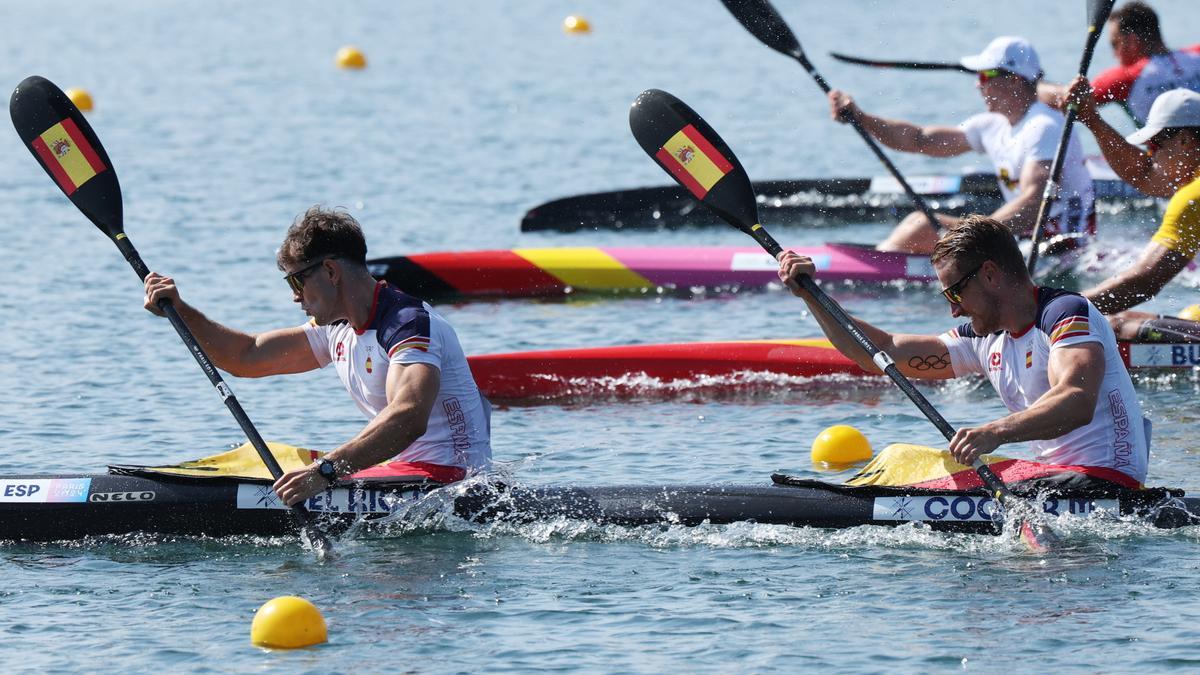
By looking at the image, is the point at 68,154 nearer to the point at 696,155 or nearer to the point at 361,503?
the point at 361,503

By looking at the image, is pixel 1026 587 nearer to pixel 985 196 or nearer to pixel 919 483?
pixel 919 483

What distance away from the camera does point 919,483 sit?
657 centimetres

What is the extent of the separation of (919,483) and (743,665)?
1295 mm

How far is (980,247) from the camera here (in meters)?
6.12

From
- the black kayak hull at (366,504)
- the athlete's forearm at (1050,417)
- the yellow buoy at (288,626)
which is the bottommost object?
the yellow buoy at (288,626)

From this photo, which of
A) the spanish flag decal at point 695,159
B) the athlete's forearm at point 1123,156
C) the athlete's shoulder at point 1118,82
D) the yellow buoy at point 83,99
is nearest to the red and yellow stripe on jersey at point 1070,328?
the spanish flag decal at point 695,159

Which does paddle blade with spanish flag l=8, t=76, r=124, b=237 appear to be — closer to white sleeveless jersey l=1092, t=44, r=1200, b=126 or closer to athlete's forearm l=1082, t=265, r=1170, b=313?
athlete's forearm l=1082, t=265, r=1170, b=313

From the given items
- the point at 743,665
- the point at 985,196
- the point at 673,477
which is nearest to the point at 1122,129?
the point at 985,196

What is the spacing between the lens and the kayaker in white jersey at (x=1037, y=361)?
6.02 metres

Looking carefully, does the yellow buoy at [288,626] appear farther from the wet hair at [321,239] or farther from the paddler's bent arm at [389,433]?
the wet hair at [321,239]

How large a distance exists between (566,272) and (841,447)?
4436 millimetres

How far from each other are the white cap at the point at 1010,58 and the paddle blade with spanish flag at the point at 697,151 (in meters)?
3.85

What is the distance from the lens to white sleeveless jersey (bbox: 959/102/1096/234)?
1091cm

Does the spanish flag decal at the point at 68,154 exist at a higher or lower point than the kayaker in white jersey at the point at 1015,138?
lower
